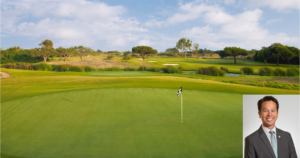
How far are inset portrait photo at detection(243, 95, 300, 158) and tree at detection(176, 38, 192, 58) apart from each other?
1359 cm

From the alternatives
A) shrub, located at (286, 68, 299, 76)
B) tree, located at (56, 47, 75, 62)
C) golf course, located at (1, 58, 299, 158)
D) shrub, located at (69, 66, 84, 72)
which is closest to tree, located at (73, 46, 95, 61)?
tree, located at (56, 47, 75, 62)

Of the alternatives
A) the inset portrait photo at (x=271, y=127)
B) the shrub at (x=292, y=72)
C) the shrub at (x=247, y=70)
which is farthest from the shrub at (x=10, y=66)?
the shrub at (x=292, y=72)

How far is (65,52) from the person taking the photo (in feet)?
48.4

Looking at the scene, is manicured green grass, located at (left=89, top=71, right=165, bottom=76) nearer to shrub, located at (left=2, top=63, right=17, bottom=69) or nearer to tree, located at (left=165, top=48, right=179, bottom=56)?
tree, located at (left=165, top=48, right=179, bottom=56)

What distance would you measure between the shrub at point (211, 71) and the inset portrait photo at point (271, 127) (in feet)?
46.2

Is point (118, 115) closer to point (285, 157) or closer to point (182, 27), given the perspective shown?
point (285, 157)

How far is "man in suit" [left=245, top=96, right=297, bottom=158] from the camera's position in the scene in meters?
1.86

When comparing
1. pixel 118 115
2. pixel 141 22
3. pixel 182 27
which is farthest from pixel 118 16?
pixel 118 115

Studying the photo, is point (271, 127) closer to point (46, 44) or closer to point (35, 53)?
point (46, 44)

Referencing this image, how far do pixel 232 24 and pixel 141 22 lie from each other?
6.54 meters

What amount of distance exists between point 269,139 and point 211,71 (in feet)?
47.3

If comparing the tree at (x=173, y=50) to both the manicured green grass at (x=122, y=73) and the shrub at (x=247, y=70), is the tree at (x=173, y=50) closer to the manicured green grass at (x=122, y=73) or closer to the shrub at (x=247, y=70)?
→ the manicured green grass at (x=122, y=73)

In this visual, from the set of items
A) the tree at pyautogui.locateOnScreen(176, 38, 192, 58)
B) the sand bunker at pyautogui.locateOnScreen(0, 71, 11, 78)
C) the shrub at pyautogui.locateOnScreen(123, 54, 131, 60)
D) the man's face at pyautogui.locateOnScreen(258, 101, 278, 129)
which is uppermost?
the tree at pyautogui.locateOnScreen(176, 38, 192, 58)

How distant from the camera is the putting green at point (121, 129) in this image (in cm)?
367
